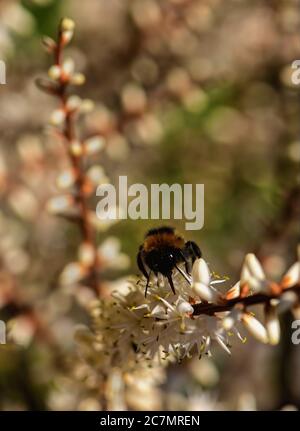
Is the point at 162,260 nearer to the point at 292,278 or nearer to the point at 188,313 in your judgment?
the point at 188,313

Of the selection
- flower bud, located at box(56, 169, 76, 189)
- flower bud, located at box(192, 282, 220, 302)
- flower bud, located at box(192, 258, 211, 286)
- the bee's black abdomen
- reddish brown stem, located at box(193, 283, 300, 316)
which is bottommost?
reddish brown stem, located at box(193, 283, 300, 316)

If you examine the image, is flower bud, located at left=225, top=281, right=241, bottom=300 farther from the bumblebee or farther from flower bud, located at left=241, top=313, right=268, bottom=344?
the bumblebee

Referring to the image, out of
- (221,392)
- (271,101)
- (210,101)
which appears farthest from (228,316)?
(210,101)

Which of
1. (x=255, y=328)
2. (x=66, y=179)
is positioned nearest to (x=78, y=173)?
(x=66, y=179)

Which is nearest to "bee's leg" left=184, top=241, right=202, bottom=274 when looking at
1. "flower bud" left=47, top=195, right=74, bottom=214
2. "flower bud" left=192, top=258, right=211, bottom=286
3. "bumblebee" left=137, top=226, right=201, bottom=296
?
"bumblebee" left=137, top=226, right=201, bottom=296

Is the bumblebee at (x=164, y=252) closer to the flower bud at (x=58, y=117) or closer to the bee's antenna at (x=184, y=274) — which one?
the bee's antenna at (x=184, y=274)

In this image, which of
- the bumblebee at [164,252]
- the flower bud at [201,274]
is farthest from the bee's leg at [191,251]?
the flower bud at [201,274]
